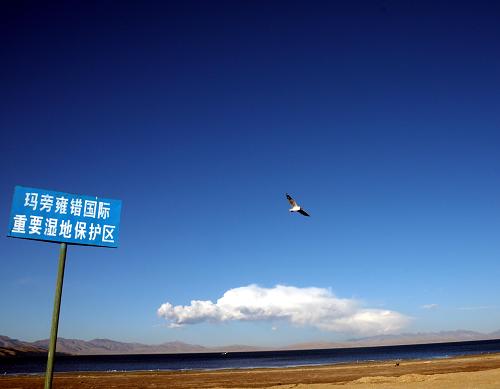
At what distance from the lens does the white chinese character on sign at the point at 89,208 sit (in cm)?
921

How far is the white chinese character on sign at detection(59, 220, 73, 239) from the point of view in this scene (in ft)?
29.4

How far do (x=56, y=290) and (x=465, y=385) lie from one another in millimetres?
23178

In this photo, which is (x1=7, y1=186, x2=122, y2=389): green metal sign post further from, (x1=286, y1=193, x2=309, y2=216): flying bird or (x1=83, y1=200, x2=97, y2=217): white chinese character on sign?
(x1=286, y1=193, x2=309, y2=216): flying bird

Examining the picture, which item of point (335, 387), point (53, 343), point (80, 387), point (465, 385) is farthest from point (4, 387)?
point (465, 385)

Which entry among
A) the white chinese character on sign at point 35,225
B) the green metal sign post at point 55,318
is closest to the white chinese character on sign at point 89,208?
the green metal sign post at point 55,318

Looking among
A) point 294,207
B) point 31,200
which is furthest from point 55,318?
point 294,207

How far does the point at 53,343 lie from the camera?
27.2 ft

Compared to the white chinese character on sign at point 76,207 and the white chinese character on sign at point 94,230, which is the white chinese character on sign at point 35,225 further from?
the white chinese character on sign at point 94,230

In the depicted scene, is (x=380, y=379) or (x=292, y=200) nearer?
(x=292, y=200)

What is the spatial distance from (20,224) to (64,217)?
89 centimetres

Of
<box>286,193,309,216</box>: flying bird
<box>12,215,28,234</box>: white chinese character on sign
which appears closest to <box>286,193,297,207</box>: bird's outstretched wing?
<box>286,193,309,216</box>: flying bird

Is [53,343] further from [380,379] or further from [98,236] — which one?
[380,379]

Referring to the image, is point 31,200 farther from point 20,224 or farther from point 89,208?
point 89,208

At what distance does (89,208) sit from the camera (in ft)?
30.3
